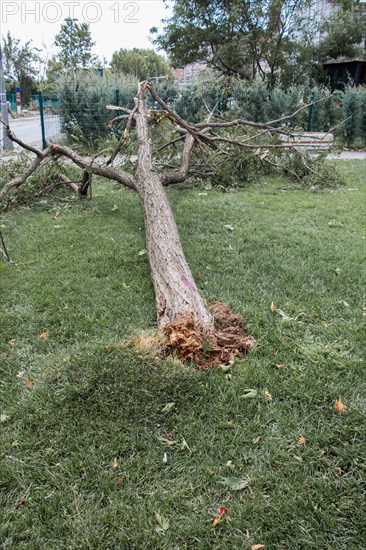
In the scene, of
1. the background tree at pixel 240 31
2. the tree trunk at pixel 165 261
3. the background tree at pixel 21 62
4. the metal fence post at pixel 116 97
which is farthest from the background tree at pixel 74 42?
the tree trunk at pixel 165 261

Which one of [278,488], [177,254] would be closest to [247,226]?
[177,254]

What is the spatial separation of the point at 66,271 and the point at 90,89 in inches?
412

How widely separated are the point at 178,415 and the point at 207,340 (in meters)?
0.54

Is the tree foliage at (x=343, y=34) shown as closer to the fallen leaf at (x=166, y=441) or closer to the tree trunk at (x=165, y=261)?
the tree trunk at (x=165, y=261)

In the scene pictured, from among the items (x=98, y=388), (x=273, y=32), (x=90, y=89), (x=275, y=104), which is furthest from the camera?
(x=273, y=32)

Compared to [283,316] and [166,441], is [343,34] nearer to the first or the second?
→ [283,316]

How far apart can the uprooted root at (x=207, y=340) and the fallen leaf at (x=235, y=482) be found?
72cm

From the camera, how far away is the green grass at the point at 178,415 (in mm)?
1622

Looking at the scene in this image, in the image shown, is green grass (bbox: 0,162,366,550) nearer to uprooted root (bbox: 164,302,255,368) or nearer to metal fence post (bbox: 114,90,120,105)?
uprooted root (bbox: 164,302,255,368)

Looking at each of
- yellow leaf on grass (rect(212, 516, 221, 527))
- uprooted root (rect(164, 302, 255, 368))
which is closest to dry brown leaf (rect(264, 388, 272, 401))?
uprooted root (rect(164, 302, 255, 368))

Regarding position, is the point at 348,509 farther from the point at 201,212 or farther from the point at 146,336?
the point at 201,212

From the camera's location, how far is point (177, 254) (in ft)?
11.0

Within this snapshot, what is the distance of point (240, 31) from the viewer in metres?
19.9

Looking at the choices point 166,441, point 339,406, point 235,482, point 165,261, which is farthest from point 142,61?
point 235,482
